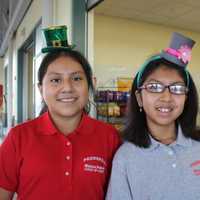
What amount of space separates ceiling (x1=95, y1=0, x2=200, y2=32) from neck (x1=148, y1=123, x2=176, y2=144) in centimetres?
299

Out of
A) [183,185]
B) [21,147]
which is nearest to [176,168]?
[183,185]


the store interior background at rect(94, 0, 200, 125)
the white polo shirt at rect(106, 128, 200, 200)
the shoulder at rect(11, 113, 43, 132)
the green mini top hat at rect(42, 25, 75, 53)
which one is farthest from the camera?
the store interior background at rect(94, 0, 200, 125)

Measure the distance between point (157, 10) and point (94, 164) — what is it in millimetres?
3706

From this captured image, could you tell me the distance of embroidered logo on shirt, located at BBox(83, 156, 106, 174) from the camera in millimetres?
1238

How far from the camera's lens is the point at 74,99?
125 cm

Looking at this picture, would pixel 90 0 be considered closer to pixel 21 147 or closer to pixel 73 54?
pixel 73 54

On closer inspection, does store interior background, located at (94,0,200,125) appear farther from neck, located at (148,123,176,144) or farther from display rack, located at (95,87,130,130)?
neck, located at (148,123,176,144)

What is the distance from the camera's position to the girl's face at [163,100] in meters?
1.22

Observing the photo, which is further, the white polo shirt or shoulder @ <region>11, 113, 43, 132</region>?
shoulder @ <region>11, 113, 43, 132</region>

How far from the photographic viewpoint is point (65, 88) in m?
1.23

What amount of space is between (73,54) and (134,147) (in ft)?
1.64

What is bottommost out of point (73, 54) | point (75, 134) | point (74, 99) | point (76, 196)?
point (76, 196)

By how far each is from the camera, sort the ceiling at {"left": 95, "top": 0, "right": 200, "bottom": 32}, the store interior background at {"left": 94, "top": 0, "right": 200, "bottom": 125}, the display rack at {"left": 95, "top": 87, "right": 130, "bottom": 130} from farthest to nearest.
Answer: the store interior background at {"left": 94, "top": 0, "right": 200, "bottom": 125}
the ceiling at {"left": 95, "top": 0, "right": 200, "bottom": 32}
the display rack at {"left": 95, "top": 87, "right": 130, "bottom": 130}

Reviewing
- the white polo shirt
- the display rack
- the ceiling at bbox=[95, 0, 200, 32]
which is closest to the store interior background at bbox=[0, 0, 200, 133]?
the ceiling at bbox=[95, 0, 200, 32]
